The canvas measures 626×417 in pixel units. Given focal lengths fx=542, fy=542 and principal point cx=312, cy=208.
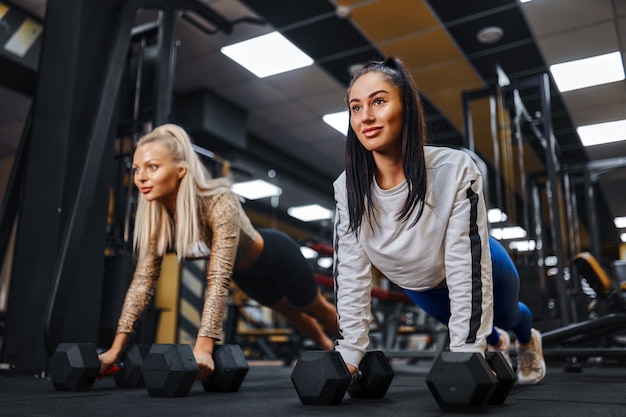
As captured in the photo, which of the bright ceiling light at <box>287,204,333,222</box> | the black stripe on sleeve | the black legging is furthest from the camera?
the bright ceiling light at <box>287,204,333,222</box>

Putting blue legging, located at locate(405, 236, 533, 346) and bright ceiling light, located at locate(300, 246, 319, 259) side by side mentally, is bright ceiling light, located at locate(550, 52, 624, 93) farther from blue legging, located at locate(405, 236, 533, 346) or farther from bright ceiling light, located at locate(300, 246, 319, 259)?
blue legging, located at locate(405, 236, 533, 346)

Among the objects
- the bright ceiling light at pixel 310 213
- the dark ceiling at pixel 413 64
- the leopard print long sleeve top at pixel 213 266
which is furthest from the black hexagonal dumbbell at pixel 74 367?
the bright ceiling light at pixel 310 213

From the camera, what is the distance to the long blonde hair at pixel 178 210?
1.69 meters

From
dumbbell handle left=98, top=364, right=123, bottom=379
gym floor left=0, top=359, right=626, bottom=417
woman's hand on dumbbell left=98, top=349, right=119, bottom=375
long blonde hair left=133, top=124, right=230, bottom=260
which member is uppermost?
long blonde hair left=133, top=124, right=230, bottom=260

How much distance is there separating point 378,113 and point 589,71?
13.5ft

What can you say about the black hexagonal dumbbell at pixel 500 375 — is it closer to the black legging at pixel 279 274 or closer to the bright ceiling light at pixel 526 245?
the black legging at pixel 279 274

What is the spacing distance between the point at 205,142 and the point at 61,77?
2.94 m

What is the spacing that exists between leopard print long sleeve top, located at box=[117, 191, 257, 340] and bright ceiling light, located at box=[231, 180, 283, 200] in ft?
19.1

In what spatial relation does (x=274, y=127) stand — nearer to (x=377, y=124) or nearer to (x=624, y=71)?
(x=624, y=71)

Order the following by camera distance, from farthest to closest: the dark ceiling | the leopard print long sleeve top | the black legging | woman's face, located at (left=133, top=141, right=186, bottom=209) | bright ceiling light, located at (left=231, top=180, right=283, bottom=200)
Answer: bright ceiling light, located at (left=231, top=180, right=283, bottom=200) < the dark ceiling < the black legging < woman's face, located at (left=133, top=141, right=186, bottom=209) < the leopard print long sleeve top

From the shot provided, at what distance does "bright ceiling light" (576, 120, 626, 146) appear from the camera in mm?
4350

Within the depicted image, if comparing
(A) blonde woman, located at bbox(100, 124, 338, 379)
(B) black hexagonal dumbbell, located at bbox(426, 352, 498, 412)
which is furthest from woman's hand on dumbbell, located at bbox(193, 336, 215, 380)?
(B) black hexagonal dumbbell, located at bbox(426, 352, 498, 412)

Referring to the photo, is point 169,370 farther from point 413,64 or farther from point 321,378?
point 413,64

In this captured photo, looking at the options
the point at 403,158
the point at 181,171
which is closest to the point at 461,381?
the point at 403,158
